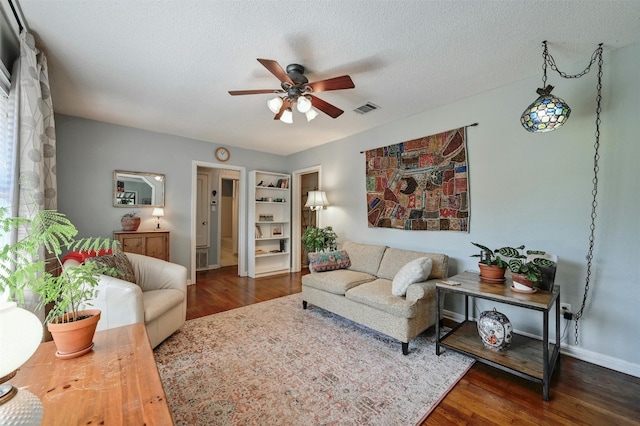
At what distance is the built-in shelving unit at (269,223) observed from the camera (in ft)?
16.3

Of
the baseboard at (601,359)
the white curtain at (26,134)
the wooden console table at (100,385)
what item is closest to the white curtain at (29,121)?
the white curtain at (26,134)

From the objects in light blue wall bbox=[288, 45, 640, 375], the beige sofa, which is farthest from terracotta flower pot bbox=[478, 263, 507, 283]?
light blue wall bbox=[288, 45, 640, 375]

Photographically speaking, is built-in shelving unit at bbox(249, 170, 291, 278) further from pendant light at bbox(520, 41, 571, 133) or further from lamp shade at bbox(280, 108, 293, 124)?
pendant light at bbox(520, 41, 571, 133)

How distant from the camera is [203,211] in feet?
19.0

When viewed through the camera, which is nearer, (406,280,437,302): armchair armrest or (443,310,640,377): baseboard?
(443,310,640,377): baseboard

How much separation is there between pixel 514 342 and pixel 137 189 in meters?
5.12

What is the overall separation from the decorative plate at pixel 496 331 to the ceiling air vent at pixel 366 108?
2488 mm

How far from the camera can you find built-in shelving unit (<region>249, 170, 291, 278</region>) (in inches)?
195

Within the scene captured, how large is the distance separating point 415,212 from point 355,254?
98 cm

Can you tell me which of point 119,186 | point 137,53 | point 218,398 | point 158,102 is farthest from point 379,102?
point 119,186

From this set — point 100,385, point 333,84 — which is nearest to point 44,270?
point 100,385

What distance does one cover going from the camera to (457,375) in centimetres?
199

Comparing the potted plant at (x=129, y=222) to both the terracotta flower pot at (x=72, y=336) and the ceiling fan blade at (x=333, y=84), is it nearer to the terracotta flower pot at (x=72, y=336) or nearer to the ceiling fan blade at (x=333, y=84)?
the terracotta flower pot at (x=72, y=336)

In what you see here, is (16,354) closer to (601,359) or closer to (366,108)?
(366,108)
